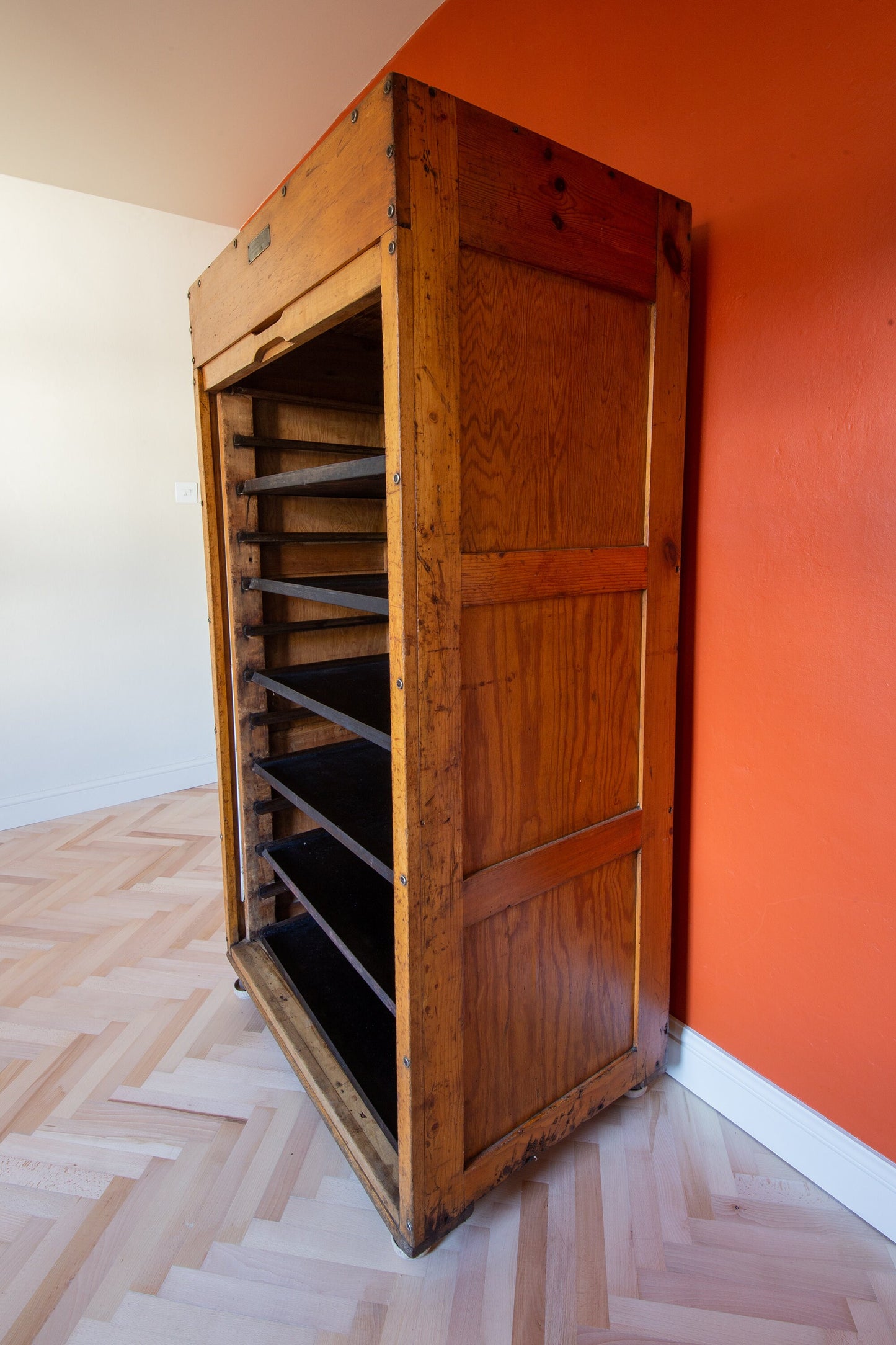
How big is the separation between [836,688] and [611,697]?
385 millimetres

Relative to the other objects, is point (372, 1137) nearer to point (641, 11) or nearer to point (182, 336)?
point (641, 11)

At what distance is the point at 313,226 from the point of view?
1.10 metres

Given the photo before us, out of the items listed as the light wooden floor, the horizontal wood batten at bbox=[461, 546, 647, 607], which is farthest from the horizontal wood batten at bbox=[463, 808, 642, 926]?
the light wooden floor

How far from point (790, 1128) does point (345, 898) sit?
40.0 inches

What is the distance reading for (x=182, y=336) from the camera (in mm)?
3309

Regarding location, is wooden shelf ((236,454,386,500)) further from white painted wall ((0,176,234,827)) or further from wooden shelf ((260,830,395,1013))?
white painted wall ((0,176,234,827))

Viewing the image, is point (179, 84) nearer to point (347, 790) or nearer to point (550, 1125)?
point (347, 790)

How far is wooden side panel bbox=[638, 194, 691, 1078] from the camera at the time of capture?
50.5 inches

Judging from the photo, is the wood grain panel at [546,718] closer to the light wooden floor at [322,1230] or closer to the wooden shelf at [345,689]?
the wooden shelf at [345,689]

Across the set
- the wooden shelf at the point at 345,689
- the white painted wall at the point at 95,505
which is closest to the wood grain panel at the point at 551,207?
the wooden shelf at the point at 345,689

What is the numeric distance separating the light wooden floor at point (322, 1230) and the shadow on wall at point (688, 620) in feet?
1.15

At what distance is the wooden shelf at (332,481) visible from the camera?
1130 millimetres

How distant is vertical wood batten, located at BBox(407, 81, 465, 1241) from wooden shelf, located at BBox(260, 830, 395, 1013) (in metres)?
0.14

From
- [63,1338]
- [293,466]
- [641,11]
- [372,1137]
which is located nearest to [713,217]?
[641,11]
